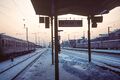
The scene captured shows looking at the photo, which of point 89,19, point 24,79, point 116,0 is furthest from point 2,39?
point 116,0

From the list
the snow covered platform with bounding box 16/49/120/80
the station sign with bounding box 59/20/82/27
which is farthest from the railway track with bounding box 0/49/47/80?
the station sign with bounding box 59/20/82/27

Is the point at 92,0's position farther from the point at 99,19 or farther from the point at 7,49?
the point at 7,49

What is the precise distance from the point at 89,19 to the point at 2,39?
10.9 m

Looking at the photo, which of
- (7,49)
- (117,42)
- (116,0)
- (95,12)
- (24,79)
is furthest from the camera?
(117,42)

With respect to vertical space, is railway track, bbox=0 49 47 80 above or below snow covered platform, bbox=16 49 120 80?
below

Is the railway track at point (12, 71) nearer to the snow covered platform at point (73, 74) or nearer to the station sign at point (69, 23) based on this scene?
the snow covered platform at point (73, 74)

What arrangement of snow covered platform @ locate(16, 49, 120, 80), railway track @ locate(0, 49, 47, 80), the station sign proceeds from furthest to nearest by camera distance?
the station sign < railway track @ locate(0, 49, 47, 80) < snow covered platform @ locate(16, 49, 120, 80)

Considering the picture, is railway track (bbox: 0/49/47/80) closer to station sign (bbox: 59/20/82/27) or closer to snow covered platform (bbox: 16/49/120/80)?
snow covered platform (bbox: 16/49/120/80)

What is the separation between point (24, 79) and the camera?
12.2 meters

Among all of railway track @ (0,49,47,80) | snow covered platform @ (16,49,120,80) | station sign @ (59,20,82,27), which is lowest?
railway track @ (0,49,47,80)

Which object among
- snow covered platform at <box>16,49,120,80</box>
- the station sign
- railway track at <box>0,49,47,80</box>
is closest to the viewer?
snow covered platform at <box>16,49,120,80</box>

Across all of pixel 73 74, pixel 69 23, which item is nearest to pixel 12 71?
pixel 73 74

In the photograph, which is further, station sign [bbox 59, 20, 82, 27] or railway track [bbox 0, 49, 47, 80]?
station sign [bbox 59, 20, 82, 27]

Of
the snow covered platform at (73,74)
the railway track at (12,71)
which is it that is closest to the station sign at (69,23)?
the snow covered platform at (73,74)
